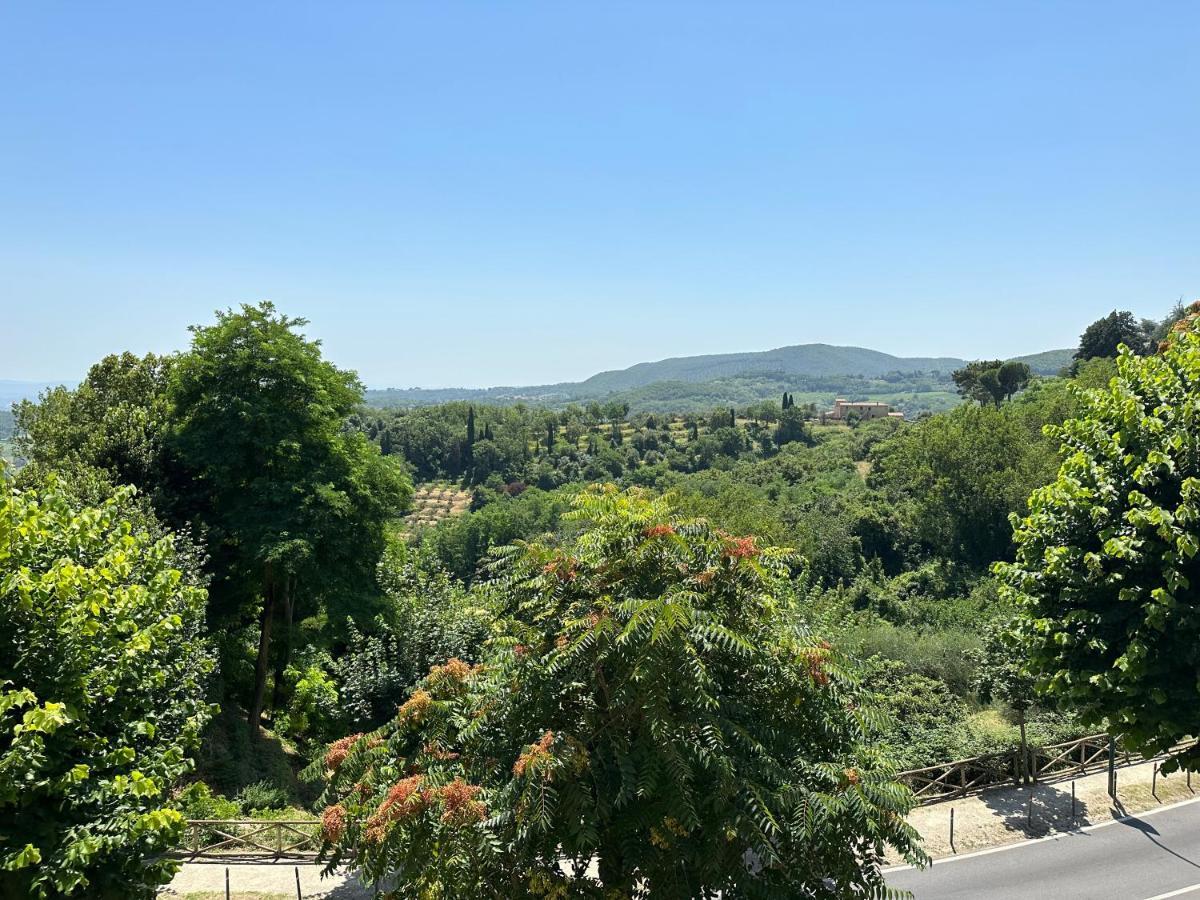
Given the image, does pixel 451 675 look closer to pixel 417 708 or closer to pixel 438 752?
pixel 417 708

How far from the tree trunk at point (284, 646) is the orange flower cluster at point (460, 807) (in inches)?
667

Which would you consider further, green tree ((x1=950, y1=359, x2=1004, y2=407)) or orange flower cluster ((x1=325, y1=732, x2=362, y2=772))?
green tree ((x1=950, y1=359, x2=1004, y2=407))

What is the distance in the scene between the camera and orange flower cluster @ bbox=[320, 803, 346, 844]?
8.75m

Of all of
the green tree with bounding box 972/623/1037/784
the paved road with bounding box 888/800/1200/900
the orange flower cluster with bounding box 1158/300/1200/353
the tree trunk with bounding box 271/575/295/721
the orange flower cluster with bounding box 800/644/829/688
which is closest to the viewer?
the orange flower cluster with bounding box 800/644/829/688

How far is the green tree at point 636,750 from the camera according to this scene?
25.3 feet

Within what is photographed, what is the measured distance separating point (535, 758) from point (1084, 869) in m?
15.5

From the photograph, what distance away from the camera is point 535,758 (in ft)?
24.4

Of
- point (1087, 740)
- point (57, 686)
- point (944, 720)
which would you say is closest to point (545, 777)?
point (57, 686)

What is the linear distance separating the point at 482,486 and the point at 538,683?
140m

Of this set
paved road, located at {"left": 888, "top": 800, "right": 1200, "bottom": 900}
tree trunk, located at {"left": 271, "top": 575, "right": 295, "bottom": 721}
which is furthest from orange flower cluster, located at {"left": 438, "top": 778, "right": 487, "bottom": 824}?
tree trunk, located at {"left": 271, "top": 575, "right": 295, "bottom": 721}

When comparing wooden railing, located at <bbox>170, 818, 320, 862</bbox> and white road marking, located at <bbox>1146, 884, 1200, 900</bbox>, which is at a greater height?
wooden railing, located at <bbox>170, 818, 320, 862</bbox>

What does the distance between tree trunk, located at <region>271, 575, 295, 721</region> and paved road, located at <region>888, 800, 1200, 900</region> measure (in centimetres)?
1831

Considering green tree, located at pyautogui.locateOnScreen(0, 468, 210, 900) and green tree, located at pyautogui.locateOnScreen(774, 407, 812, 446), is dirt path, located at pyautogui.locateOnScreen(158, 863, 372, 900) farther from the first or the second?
green tree, located at pyautogui.locateOnScreen(774, 407, 812, 446)

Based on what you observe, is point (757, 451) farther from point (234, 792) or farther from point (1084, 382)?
point (234, 792)
